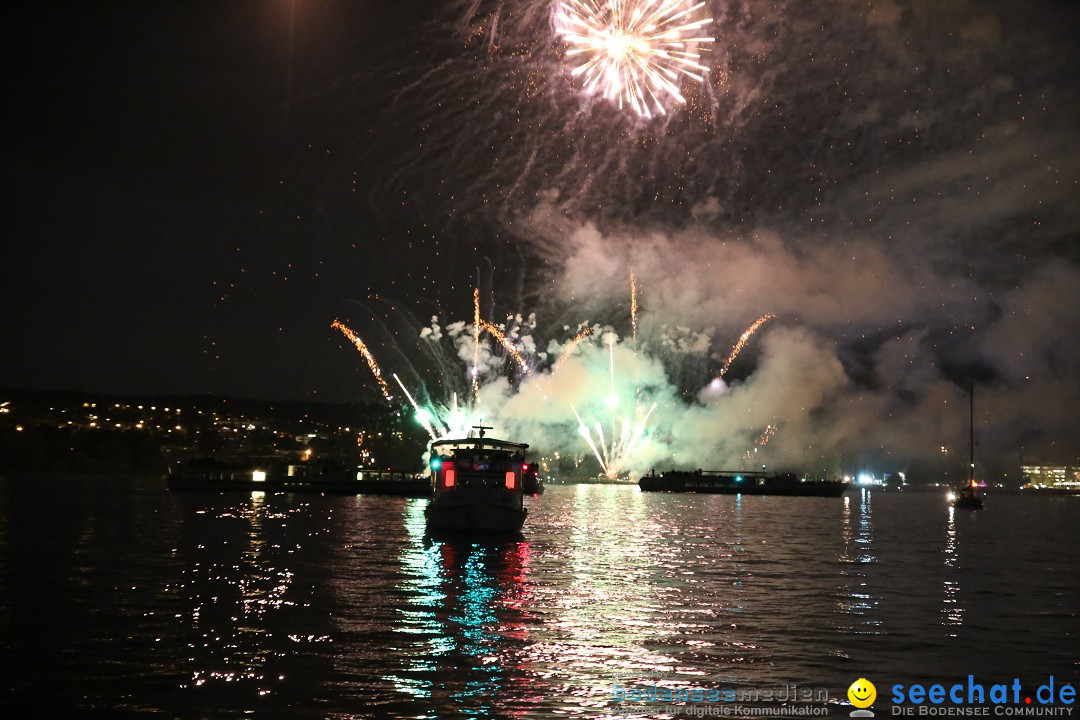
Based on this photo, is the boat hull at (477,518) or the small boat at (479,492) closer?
the boat hull at (477,518)

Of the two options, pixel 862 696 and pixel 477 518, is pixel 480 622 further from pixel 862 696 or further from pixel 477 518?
pixel 477 518

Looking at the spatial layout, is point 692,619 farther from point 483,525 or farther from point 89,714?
point 483,525

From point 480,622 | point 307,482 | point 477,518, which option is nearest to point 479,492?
point 477,518

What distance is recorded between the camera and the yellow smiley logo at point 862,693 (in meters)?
18.3

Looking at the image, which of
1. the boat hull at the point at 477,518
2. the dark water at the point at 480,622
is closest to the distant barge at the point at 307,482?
the boat hull at the point at 477,518

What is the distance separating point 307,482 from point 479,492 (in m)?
102

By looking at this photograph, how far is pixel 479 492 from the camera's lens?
190 feet

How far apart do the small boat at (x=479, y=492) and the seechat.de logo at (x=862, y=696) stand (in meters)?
38.5

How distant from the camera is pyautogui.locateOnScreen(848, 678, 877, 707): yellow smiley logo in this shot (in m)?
18.3

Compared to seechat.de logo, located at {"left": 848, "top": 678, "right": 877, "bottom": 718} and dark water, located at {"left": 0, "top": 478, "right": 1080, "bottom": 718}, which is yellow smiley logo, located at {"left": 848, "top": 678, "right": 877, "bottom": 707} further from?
dark water, located at {"left": 0, "top": 478, "right": 1080, "bottom": 718}

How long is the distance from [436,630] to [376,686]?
6316mm

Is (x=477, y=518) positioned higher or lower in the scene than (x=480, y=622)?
higher

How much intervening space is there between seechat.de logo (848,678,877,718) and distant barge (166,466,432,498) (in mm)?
122037

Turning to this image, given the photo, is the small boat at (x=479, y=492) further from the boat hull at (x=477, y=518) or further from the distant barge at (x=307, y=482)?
the distant barge at (x=307, y=482)
